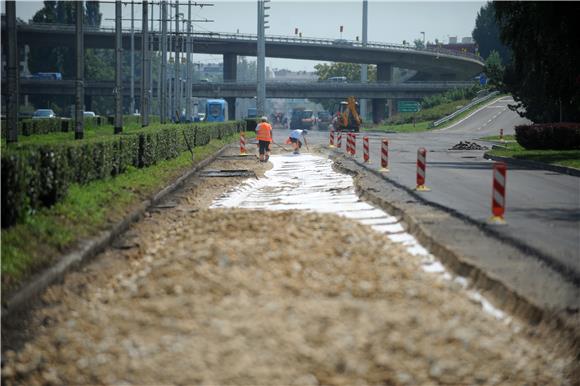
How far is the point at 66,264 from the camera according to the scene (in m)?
13.7

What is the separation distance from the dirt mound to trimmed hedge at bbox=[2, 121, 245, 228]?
1827 mm

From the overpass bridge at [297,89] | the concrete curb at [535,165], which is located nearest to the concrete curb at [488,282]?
the concrete curb at [535,165]

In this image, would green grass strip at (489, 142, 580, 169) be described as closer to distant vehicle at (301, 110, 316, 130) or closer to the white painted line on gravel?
the white painted line on gravel

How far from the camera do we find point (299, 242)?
14.6 m

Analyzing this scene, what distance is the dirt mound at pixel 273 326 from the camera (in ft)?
27.5

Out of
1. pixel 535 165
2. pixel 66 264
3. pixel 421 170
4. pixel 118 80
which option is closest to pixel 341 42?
pixel 118 80

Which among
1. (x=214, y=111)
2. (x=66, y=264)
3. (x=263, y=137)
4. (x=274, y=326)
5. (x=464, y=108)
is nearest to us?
(x=274, y=326)

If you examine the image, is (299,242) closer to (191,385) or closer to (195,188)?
(191,385)

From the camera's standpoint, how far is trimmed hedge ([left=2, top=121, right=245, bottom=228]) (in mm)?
14750

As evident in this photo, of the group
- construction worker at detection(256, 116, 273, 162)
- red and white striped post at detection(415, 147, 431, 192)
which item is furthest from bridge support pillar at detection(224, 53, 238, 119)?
red and white striped post at detection(415, 147, 431, 192)

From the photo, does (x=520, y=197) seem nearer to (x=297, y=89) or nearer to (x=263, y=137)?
(x=263, y=137)

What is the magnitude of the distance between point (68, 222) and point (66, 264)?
2989mm

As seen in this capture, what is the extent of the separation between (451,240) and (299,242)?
2.57 m

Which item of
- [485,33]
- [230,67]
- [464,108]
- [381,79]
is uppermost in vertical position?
[485,33]
